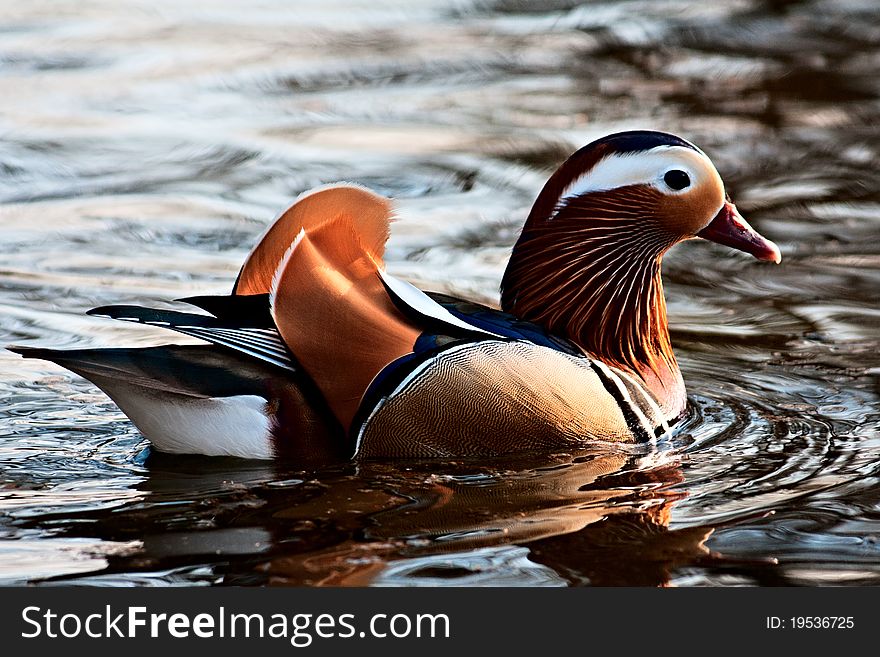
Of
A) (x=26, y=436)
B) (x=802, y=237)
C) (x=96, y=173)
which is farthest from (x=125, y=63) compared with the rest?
(x=26, y=436)

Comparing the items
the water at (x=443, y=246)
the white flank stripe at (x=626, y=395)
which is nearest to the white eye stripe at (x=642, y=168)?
the white flank stripe at (x=626, y=395)

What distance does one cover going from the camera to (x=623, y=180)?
18.7ft

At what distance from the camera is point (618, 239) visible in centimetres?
585

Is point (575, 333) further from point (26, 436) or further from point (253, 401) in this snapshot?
point (26, 436)

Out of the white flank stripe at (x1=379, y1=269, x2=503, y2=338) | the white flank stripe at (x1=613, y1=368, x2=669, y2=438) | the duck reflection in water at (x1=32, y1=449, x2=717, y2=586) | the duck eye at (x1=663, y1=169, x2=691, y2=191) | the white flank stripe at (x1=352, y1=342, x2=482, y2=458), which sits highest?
the duck eye at (x1=663, y1=169, x2=691, y2=191)

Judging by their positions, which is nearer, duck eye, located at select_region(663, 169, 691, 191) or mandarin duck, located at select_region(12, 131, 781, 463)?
mandarin duck, located at select_region(12, 131, 781, 463)

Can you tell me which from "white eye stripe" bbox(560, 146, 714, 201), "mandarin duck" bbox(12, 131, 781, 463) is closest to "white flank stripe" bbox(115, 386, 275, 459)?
"mandarin duck" bbox(12, 131, 781, 463)

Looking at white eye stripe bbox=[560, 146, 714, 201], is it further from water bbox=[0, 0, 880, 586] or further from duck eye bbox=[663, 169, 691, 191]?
water bbox=[0, 0, 880, 586]

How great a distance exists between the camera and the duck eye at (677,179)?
569 cm

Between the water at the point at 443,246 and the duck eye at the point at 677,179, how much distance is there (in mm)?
950

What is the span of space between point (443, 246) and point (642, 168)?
273 centimetres

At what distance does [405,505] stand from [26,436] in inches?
62.0

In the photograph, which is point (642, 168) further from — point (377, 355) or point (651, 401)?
point (377, 355)

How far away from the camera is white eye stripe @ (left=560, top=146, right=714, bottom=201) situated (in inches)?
223
